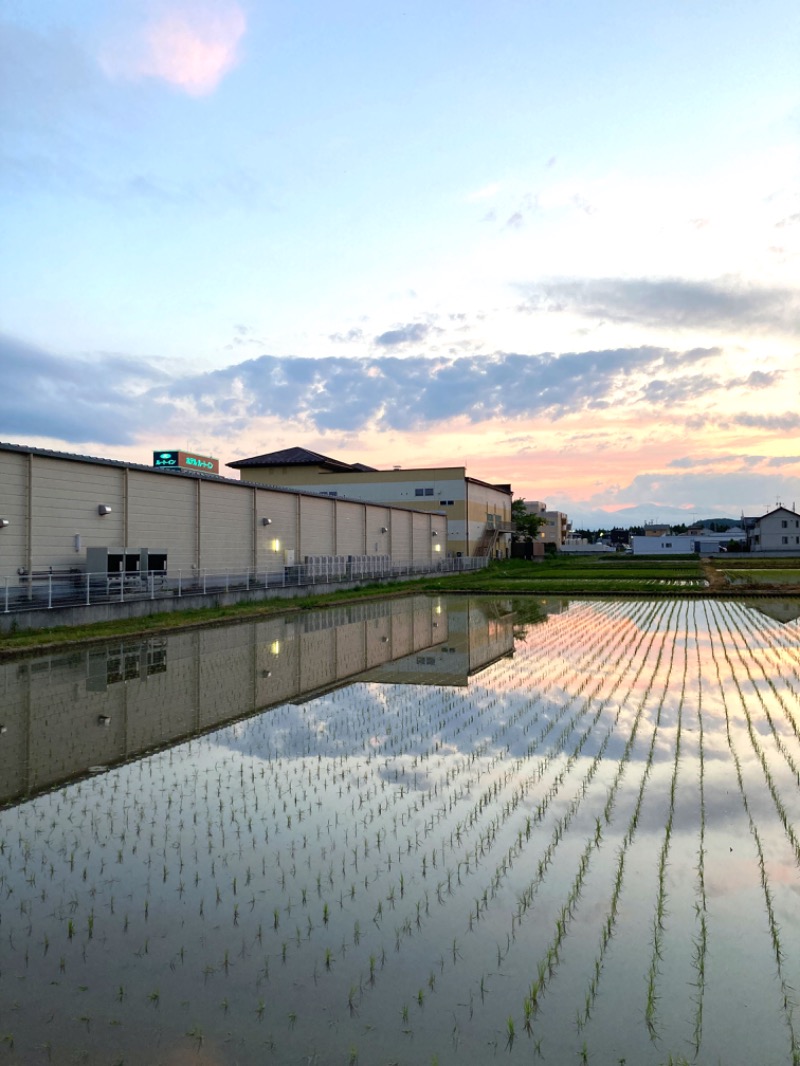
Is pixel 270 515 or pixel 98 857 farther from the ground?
pixel 270 515

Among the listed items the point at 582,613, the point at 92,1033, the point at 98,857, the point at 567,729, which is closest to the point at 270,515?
the point at 582,613

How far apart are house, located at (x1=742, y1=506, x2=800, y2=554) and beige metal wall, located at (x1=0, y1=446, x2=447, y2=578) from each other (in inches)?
2924

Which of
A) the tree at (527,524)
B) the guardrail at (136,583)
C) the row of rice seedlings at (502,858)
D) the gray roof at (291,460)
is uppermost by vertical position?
the gray roof at (291,460)

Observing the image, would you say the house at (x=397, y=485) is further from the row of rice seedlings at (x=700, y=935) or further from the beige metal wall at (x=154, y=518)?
the row of rice seedlings at (x=700, y=935)

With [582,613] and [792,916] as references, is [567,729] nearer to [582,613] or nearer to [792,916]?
[792,916]

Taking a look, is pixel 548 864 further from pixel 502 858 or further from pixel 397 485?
pixel 397 485

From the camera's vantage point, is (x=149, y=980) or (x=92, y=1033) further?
(x=149, y=980)

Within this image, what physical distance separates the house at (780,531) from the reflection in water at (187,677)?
85251 mm

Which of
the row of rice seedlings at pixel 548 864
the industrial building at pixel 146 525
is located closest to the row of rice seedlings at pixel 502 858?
the row of rice seedlings at pixel 548 864

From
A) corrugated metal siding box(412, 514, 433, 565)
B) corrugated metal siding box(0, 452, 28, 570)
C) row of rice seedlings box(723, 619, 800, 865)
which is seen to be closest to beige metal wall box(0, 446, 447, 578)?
corrugated metal siding box(0, 452, 28, 570)

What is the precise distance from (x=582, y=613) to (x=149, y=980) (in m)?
24.1

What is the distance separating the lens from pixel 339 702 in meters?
12.1

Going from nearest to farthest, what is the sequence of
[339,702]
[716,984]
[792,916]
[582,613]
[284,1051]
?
1. [284,1051]
2. [716,984]
3. [792,916]
4. [339,702]
5. [582,613]

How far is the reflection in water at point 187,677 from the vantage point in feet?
30.5
